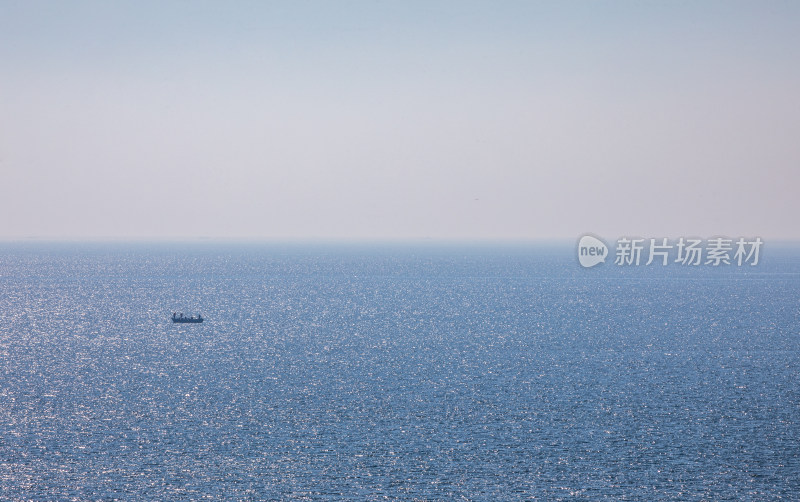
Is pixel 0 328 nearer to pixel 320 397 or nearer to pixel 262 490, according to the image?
pixel 320 397

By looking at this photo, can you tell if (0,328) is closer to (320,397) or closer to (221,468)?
(320,397)

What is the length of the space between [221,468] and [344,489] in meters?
9.56

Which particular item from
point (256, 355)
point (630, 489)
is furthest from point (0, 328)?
point (630, 489)

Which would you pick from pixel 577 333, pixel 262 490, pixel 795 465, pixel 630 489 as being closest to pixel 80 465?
pixel 262 490

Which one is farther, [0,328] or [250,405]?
[0,328]

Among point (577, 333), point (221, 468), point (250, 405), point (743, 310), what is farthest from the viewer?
point (743, 310)

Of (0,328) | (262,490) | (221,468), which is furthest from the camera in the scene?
(0,328)

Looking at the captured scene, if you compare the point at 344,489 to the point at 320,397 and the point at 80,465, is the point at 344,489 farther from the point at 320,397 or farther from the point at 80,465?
the point at 320,397

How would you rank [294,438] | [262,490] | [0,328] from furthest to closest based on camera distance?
[0,328]
[294,438]
[262,490]

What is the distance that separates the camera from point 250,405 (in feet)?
235

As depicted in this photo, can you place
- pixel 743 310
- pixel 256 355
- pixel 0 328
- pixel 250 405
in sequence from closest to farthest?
pixel 250 405 < pixel 256 355 < pixel 0 328 < pixel 743 310

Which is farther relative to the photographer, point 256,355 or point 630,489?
point 256,355

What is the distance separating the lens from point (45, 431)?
61.0 m

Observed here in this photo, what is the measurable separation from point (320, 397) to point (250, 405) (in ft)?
23.1
